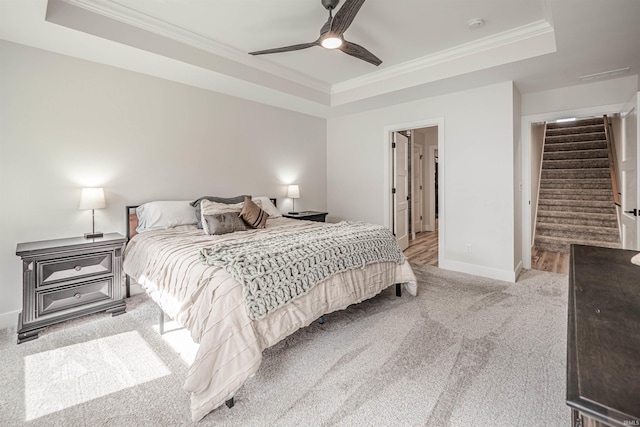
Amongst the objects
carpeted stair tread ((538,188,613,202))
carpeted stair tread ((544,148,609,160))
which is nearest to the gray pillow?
carpeted stair tread ((538,188,613,202))

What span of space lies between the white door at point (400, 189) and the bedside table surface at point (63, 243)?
369cm

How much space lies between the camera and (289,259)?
2.01 m

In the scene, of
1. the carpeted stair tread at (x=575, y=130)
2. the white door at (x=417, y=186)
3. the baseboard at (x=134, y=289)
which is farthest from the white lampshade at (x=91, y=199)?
the carpeted stair tread at (x=575, y=130)

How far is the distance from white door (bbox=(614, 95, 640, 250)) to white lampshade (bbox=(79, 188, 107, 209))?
4.70 metres

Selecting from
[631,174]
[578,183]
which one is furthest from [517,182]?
[578,183]

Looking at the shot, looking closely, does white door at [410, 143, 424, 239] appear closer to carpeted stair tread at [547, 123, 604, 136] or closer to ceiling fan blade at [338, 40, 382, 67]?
carpeted stair tread at [547, 123, 604, 136]

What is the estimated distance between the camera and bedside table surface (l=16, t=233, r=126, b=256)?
2.32 metres

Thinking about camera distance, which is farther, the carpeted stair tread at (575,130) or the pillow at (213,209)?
the carpeted stair tread at (575,130)

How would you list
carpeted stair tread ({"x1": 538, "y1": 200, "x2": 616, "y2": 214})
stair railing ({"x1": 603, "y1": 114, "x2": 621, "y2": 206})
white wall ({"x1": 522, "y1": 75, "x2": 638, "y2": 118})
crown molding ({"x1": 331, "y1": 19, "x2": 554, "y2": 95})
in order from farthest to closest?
carpeted stair tread ({"x1": 538, "y1": 200, "x2": 616, "y2": 214}) → stair railing ({"x1": 603, "y1": 114, "x2": 621, "y2": 206}) → white wall ({"x1": 522, "y1": 75, "x2": 638, "y2": 118}) → crown molding ({"x1": 331, "y1": 19, "x2": 554, "y2": 95})

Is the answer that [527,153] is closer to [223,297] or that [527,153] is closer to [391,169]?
[391,169]

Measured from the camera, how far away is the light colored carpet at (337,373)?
5.09 ft

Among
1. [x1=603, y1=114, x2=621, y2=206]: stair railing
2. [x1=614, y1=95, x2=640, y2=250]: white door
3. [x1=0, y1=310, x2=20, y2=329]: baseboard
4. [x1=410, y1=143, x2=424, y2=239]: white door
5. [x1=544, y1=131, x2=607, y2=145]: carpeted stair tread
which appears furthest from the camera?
[x1=410, y1=143, x2=424, y2=239]: white door

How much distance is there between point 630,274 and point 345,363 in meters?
1.51

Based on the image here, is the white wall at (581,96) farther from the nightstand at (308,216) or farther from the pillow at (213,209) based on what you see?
the pillow at (213,209)
